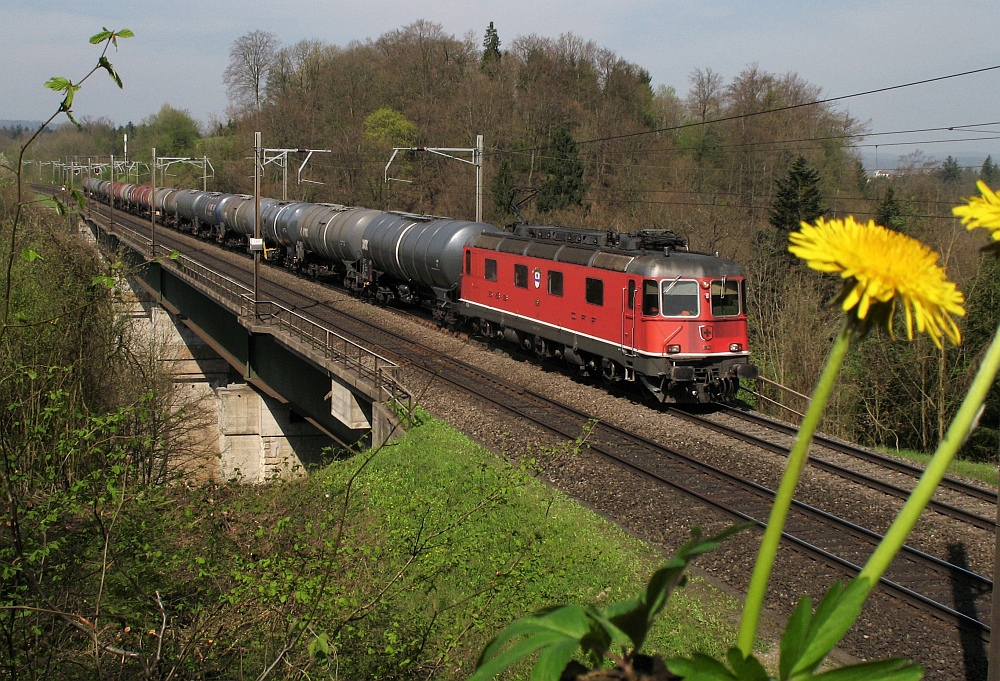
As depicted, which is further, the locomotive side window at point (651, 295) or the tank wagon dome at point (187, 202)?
the tank wagon dome at point (187, 202)

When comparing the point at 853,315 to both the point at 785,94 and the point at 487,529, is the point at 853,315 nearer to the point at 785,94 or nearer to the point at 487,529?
the point at 487,529

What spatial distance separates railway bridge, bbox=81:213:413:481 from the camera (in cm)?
2050

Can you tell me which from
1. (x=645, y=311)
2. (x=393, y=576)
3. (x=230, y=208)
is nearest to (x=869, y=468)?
(x=645, y=311)

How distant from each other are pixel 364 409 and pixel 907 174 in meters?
22.5

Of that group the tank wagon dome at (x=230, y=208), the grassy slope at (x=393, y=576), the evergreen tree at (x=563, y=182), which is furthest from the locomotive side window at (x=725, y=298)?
the tank wagon dome at (x=230, y=208)

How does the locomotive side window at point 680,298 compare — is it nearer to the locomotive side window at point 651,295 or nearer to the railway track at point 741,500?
the locomotive side window at point 651,295

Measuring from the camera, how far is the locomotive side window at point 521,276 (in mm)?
22500

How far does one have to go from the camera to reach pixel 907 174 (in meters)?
31.7

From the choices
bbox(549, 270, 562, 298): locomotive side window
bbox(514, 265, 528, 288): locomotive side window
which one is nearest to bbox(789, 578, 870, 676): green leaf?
bbox(549, 270, 562, 298): locomotive side window

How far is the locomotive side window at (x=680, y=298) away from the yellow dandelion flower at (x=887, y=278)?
17361 mm

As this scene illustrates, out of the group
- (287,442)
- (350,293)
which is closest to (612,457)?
(287,442)

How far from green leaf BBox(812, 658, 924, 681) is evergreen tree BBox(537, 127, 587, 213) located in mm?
48771

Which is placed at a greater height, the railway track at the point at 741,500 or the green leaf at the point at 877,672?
the green leaf at the point at 877,672

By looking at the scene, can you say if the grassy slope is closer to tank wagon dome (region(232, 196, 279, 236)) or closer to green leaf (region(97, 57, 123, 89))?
green leaf (region(97, 57, 123, 89))
